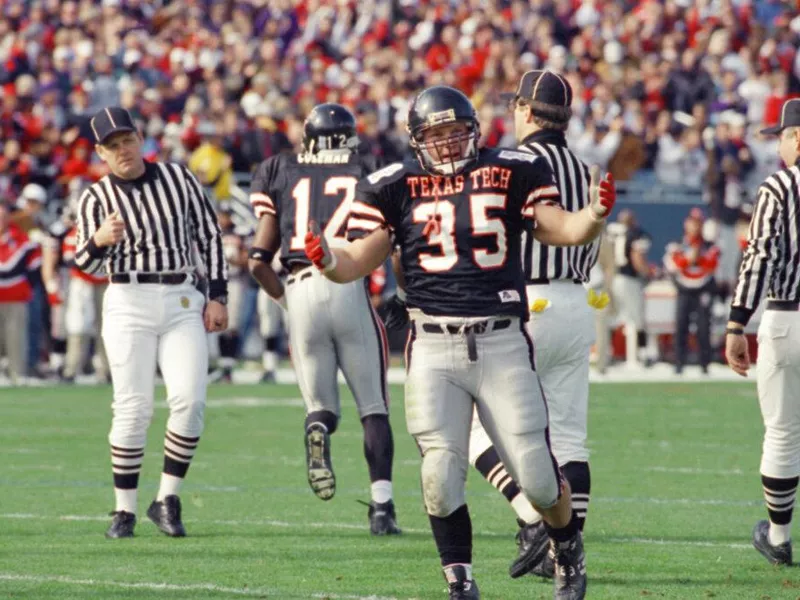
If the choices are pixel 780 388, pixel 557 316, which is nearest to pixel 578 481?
pixel 557 316

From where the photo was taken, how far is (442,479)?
17.4 ft

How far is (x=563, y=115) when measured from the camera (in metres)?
6.37

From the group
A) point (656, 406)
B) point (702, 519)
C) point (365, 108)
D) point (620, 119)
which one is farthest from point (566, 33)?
point (702, 519)

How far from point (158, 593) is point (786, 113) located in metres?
2.91

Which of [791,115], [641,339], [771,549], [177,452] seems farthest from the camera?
[641,339]

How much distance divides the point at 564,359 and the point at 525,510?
0.57 meters

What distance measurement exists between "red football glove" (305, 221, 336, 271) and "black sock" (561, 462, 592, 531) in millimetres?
1362

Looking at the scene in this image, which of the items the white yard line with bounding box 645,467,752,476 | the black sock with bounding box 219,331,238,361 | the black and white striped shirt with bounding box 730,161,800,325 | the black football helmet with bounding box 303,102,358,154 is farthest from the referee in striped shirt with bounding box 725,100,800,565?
the black sock with bounding box 219,331,238,361

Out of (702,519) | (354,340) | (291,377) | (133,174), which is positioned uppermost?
(133,174)

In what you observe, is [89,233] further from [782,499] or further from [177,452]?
[782,499]

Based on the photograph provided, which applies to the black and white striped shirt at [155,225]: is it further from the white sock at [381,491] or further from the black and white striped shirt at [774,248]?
the black and white striped shirt at [774,248]

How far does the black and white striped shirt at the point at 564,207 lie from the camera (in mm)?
6238

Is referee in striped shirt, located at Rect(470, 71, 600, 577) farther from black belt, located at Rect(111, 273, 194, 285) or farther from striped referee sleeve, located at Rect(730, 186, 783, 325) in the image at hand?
black belt, located at Rect(111, 273, 194, 285)

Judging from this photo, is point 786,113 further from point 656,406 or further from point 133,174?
point 656,406
